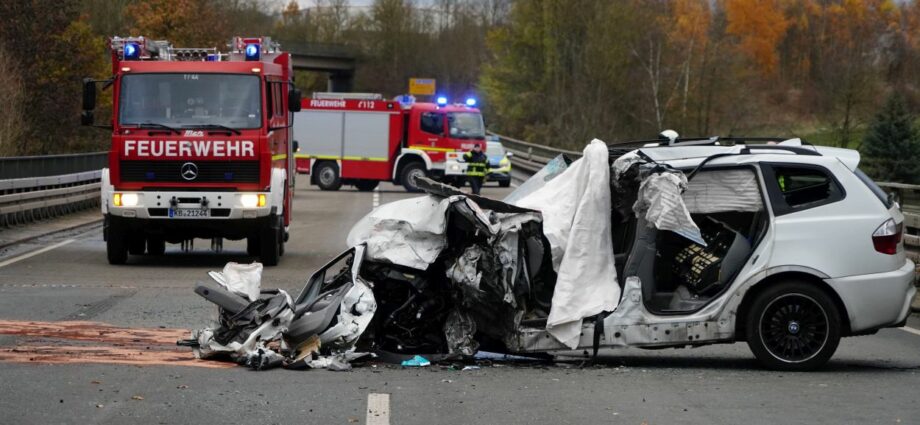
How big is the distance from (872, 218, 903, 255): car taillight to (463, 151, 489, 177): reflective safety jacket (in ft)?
83.5

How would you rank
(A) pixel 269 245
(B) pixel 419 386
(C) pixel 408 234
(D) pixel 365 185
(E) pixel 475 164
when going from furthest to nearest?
(D) pixel 365 185
(E) pixel 475 164
(A) pixel 269 245
(C) pixel 408 234
(B) pixel 419 386

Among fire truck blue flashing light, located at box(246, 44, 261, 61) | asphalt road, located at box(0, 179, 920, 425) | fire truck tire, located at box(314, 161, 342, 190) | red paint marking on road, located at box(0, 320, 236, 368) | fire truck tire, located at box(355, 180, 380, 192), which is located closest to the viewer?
asphalt road, located at box(0, 179, 920, 425)

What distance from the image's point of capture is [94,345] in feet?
30.9

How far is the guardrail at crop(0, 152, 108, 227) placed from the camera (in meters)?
22.4

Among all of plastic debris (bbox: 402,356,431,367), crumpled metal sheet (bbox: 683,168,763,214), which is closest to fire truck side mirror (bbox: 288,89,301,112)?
plastic debris (bbox: 402,356,431,367)

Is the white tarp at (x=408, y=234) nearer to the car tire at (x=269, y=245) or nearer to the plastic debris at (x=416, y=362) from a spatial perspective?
the plastic debris at (x=416, y=362)

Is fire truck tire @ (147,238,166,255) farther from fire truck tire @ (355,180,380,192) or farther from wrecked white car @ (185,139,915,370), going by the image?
fire truck tire @ (355,180,380,192)

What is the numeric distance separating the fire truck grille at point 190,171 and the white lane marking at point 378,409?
367 inches

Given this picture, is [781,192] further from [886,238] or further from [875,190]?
[886,238]

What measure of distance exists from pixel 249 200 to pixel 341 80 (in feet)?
308

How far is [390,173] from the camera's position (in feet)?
136

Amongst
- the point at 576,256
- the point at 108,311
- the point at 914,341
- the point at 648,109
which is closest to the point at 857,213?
the point at 576,256

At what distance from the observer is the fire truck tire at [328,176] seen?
42.8 meters

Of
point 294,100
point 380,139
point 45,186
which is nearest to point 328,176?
point 380,139
